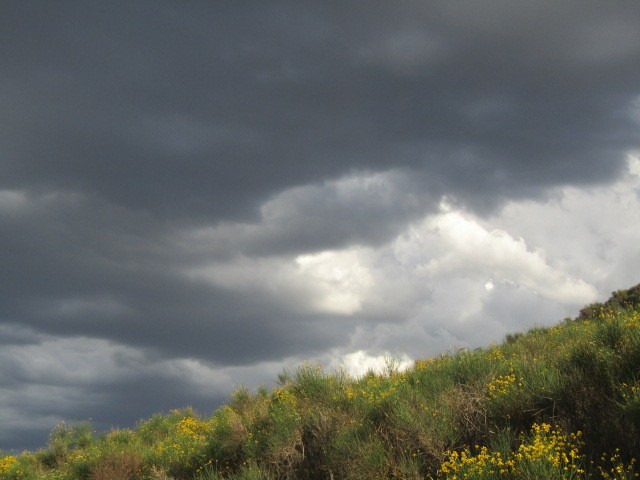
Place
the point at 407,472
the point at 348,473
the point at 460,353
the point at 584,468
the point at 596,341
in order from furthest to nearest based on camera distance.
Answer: the point at 460,353 < the point at 596,341 < the point at 348,473 < the point at 407,472 < the point at 584,468

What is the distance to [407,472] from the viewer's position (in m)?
10.1

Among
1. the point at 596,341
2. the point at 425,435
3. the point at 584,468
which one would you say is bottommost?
the point at 584,468

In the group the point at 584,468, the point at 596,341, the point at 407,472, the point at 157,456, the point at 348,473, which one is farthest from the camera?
the point at 157,456

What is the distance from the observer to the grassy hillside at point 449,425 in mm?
9023

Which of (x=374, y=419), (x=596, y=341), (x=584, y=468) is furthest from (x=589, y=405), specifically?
(x=374, y=419)

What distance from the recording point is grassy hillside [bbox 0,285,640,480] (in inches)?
355

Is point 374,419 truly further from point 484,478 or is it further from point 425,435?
point 484,478

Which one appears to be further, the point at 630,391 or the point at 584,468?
the point at 630,391

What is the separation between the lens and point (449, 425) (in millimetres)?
10883

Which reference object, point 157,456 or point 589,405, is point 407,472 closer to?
point 589,405

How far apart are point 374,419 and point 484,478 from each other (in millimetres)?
3770

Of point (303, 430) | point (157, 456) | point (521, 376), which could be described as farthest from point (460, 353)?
point (157, 456)

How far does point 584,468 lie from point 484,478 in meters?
1.40

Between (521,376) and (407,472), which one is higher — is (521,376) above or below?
above
